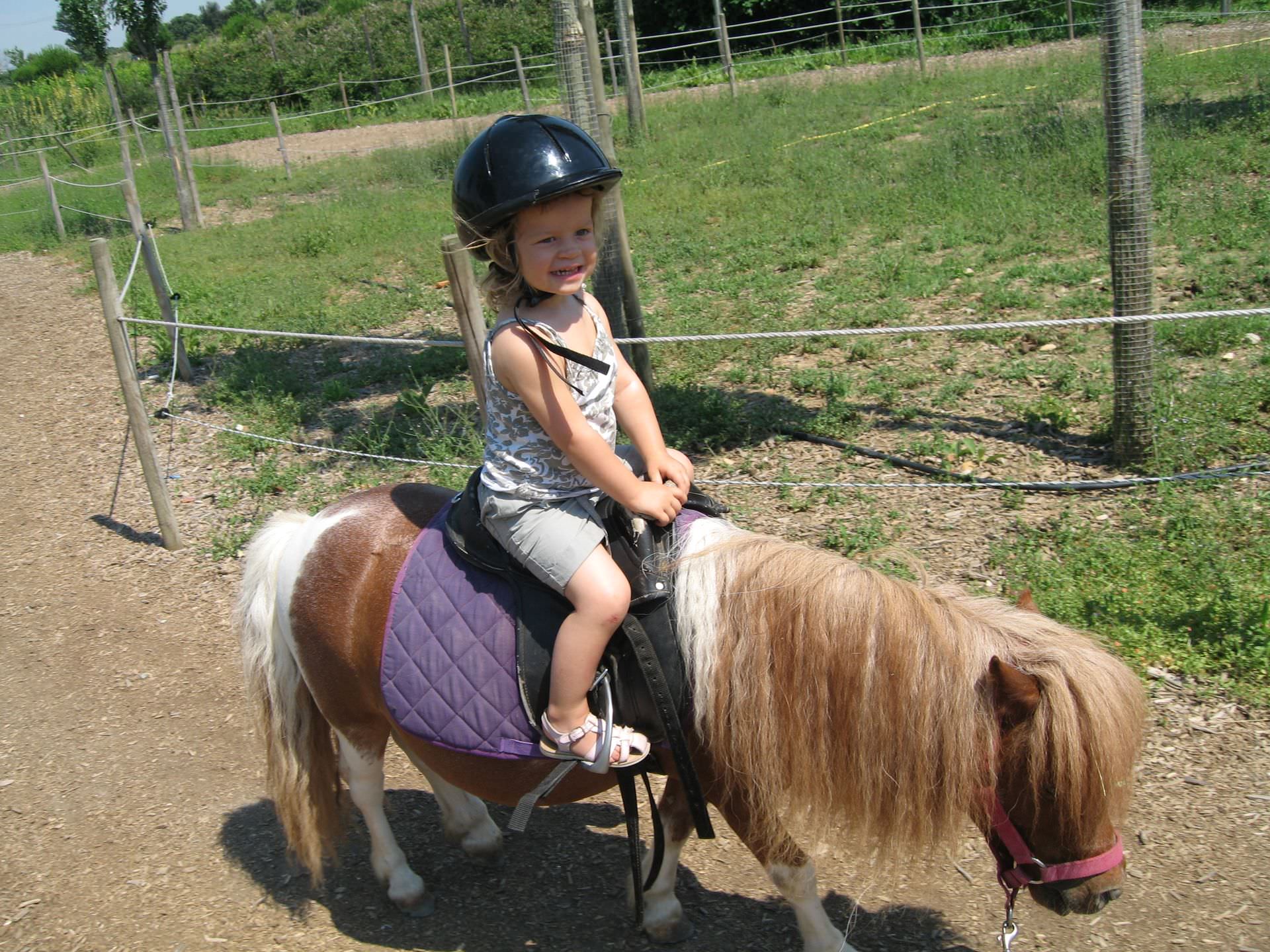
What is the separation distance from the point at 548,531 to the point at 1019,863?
4.36 ft

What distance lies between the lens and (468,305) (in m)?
4.55

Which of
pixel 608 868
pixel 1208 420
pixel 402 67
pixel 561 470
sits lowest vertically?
pixel 608 868

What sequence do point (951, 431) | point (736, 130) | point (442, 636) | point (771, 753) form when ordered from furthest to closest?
point (736, 130) → point (951, 431) → point (442, 636) → point (771, 753)

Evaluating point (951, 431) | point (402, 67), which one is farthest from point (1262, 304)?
point (402, 67)

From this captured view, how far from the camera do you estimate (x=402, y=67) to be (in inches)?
1170

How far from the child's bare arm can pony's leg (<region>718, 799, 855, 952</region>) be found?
903 mm

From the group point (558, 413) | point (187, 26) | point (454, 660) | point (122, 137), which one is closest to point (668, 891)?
point (454, 660)

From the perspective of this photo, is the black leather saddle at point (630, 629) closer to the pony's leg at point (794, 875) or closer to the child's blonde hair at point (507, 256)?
the pony's leg at point (794, 875)

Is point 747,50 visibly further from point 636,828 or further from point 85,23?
point 636,828

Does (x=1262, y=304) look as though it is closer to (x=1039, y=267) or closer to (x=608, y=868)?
(x=1039, y=267)

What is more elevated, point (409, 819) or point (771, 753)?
point (771, 753)

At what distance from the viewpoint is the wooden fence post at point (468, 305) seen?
14.2 ft

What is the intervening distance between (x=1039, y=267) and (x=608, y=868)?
18.9 ft

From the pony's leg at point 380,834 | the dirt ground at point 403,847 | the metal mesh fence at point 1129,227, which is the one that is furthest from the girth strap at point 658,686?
the metal mesh fence at point 1129,227
